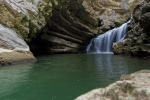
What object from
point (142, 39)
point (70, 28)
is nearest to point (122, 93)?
point (142, 39)

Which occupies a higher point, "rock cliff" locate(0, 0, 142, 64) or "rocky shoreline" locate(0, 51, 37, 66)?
"rock cliff" locate(0, 0, 142, 64)

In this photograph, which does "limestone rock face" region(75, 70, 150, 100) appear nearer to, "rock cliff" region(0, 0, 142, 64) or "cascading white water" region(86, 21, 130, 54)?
"rock cliff" region(0, 0, 142, 64)

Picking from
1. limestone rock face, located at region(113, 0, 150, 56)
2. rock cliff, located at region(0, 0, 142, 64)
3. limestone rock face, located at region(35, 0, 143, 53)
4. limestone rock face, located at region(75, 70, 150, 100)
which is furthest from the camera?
limestone rock face, located at region(35, 0, 143, 53)

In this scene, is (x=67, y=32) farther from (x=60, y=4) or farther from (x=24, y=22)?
(x=24, y=22)

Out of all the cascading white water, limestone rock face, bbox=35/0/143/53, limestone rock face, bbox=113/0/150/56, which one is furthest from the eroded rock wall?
the cascading white water

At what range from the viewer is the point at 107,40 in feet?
82.9

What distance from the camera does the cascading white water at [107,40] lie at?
943 inches

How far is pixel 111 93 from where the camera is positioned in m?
1.90

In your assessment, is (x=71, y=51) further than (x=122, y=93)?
Yes

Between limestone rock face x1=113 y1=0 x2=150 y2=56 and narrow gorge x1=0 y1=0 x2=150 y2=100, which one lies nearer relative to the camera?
narrow gorge x1=0 y1=0 x2=150 y2=100

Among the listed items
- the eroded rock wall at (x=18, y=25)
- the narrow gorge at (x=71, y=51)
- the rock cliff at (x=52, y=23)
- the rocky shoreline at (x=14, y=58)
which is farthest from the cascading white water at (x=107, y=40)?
the rocky shoreline at (x=14, y=58)

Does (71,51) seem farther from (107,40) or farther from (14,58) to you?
(14,58)

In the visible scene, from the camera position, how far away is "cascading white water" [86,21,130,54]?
24.0 meters

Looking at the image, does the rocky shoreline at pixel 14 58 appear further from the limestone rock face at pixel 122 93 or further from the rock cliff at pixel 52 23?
the limestone rock face at pixel 122 93
